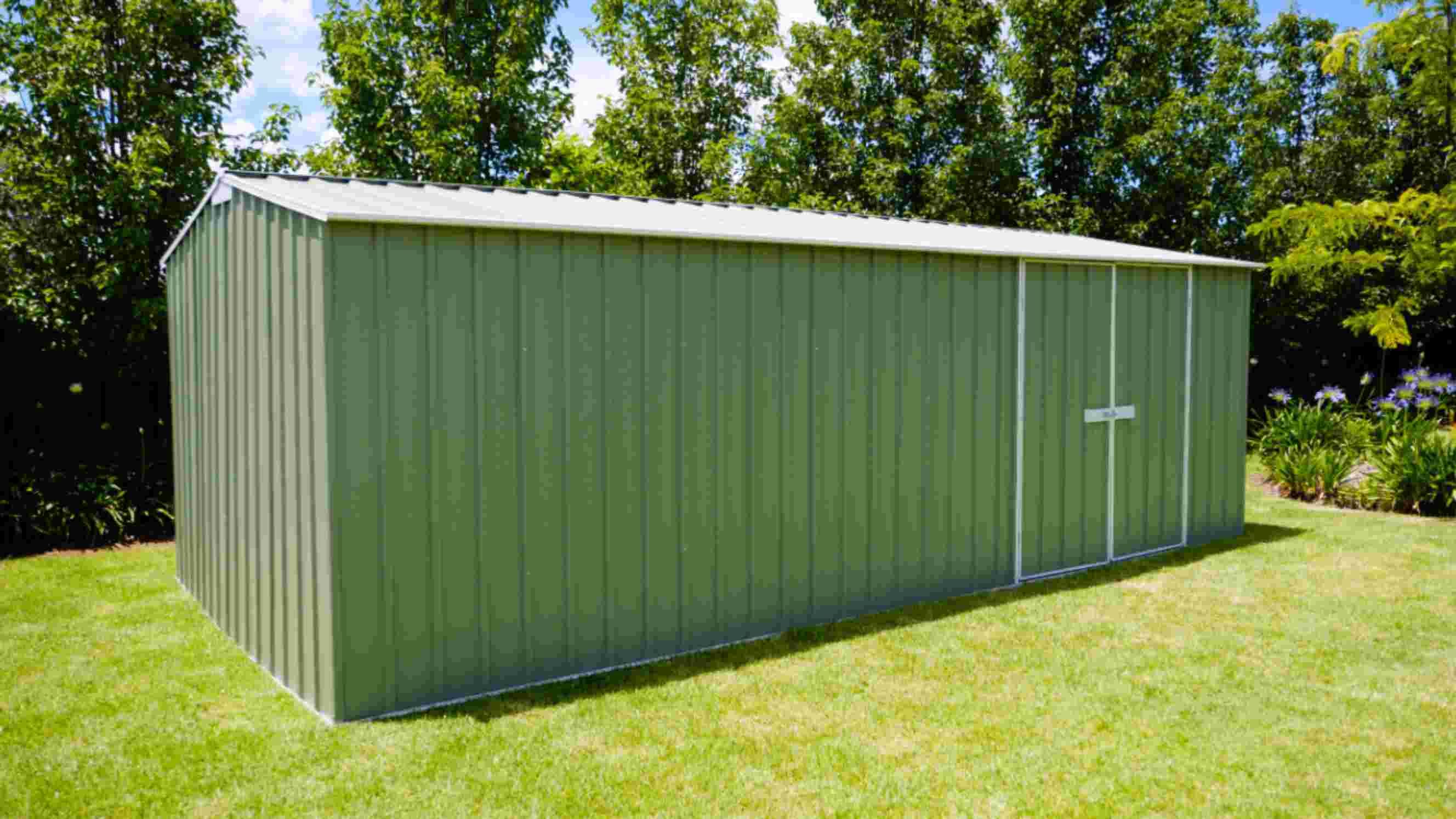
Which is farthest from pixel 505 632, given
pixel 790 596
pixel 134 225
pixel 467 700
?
pixel 134 225

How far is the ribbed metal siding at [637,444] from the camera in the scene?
4.57 metres

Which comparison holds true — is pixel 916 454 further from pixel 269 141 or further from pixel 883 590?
pixel 269 141

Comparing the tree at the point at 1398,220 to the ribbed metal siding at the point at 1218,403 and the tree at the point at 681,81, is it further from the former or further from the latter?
the tree at the point at 681,81

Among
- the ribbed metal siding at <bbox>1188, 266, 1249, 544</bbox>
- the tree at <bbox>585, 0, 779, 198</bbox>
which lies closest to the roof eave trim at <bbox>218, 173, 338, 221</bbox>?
the ribbed metal siding at <bbox>1188, 266, 1249, 544</bbox>

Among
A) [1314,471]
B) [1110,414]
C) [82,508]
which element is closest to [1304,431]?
[1314,471]

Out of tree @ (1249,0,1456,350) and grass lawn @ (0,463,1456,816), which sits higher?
tree @ (1249,0,1456,350)

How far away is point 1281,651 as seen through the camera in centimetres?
556

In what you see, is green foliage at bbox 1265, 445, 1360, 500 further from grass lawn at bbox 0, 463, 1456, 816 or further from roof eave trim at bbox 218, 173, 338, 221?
roof eave trim at bbox 218, 173, 338, 221

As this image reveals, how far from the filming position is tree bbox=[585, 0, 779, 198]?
17906mm

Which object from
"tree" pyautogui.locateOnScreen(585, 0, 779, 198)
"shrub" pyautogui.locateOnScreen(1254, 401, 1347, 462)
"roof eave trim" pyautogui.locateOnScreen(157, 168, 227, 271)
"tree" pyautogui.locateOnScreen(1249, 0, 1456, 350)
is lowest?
"shrub" pyautogui.locateOnScreen(1254, 401, 1347, 462)

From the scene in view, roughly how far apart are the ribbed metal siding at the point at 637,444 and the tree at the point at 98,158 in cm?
630

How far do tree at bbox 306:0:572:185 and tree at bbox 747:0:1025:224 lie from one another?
4359mm

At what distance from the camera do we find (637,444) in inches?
210

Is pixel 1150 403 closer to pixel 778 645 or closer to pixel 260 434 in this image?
pixel 778 645
